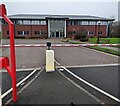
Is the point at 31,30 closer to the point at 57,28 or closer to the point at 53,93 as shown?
the point at 57,28

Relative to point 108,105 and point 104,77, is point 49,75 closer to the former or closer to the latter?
point 104,77

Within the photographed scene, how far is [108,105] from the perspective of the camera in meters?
3.92

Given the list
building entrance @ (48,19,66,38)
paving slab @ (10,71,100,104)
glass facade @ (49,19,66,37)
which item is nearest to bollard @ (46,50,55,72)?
paving slab @ (10,71,100,104)

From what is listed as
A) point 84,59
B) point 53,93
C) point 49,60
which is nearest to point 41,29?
point 84,59

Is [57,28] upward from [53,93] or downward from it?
upward

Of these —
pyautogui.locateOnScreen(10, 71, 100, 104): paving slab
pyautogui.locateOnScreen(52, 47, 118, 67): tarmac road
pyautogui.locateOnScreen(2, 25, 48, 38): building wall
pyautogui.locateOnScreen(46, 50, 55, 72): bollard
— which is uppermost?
pyautogui.locateOnScreen(2, 25, 48, 38): building wall

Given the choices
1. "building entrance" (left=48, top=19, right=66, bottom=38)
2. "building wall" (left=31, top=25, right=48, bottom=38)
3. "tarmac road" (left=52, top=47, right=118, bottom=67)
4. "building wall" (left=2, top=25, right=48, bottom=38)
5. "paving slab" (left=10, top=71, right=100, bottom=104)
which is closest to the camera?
"paving slab" (left=10, top=71, right=100, bottom=104)

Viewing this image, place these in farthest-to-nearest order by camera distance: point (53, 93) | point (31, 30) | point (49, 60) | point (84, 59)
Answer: point (31, 30) → point (84, 59) → point (49, 60) → point (53, 93)

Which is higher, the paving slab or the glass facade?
the glass facade

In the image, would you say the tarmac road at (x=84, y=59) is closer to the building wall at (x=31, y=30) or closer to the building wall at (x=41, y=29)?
the building wall at (x=31, y=30)

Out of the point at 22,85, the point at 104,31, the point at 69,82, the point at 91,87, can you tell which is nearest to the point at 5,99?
the point at 22,85

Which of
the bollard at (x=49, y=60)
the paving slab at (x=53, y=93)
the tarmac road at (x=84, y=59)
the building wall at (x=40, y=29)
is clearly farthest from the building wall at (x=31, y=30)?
the paving slab at (x=53, y=93)

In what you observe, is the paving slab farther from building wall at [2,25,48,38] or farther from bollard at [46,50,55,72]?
building wall at [2,25,48,38]

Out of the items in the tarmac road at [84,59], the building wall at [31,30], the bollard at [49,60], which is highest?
the building wall at [31,30]
